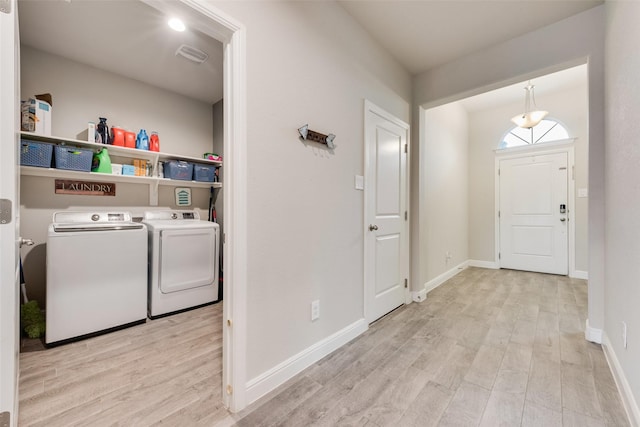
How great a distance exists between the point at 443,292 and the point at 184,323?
9.92ft

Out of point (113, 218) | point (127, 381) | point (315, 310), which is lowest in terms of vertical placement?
point (127, 381)

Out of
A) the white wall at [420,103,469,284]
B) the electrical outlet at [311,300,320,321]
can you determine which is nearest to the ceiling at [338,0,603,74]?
the white wall at [420,103,469,284]

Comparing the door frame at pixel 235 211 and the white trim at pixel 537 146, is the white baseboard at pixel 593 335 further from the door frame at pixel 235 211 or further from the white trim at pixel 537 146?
the white trim at pixel 537 146

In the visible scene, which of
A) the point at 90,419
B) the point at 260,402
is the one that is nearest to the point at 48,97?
the point at 90,419

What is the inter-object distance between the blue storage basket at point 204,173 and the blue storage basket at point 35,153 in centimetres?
129

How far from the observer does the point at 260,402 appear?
4.70 ft

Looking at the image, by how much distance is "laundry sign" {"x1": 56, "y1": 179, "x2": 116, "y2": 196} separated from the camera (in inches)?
102

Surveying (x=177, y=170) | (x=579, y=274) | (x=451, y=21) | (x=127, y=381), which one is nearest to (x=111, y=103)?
(x=177, y=170)

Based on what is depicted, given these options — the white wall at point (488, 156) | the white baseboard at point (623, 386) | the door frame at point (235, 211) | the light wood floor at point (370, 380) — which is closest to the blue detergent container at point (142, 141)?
the light wood floor at point (370, 380)

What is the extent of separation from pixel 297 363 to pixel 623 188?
224 centimetres

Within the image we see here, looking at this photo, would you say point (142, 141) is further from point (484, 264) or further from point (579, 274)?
A: point (579, 274)

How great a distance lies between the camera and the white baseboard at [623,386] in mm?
1247

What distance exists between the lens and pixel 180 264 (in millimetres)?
2738

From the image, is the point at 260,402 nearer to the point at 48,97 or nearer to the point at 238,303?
the point at 238,303
